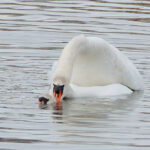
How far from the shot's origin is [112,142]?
8.98 metres

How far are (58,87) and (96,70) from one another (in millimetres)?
1434

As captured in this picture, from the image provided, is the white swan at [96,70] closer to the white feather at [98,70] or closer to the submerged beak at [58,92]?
the white feather at [98,70]

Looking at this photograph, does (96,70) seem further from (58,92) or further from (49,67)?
(49,67)

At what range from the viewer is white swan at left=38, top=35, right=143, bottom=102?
468 inches

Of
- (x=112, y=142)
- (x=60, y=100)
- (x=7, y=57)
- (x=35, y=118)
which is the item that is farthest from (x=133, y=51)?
(x=112, y=142)

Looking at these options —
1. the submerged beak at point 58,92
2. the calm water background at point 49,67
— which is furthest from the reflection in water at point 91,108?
the submerged beak at point 58,92

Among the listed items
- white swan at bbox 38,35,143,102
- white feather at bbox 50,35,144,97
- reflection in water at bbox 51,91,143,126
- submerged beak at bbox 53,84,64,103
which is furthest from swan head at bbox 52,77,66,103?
white feather at bbox 50,35,144,97

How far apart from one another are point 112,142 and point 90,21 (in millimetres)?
10457

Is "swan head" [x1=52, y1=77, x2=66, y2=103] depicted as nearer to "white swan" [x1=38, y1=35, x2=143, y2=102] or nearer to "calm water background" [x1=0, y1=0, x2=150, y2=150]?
"calm water background" [x1=0, y1=0, x2=150, y2=150]

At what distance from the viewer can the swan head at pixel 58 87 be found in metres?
11.1

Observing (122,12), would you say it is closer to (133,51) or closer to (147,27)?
(147,27)

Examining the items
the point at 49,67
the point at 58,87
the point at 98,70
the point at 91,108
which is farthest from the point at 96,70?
the point at 49,67

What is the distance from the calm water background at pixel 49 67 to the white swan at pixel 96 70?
0.74 feet

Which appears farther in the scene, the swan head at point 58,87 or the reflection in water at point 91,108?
the swan head at point 58,87
